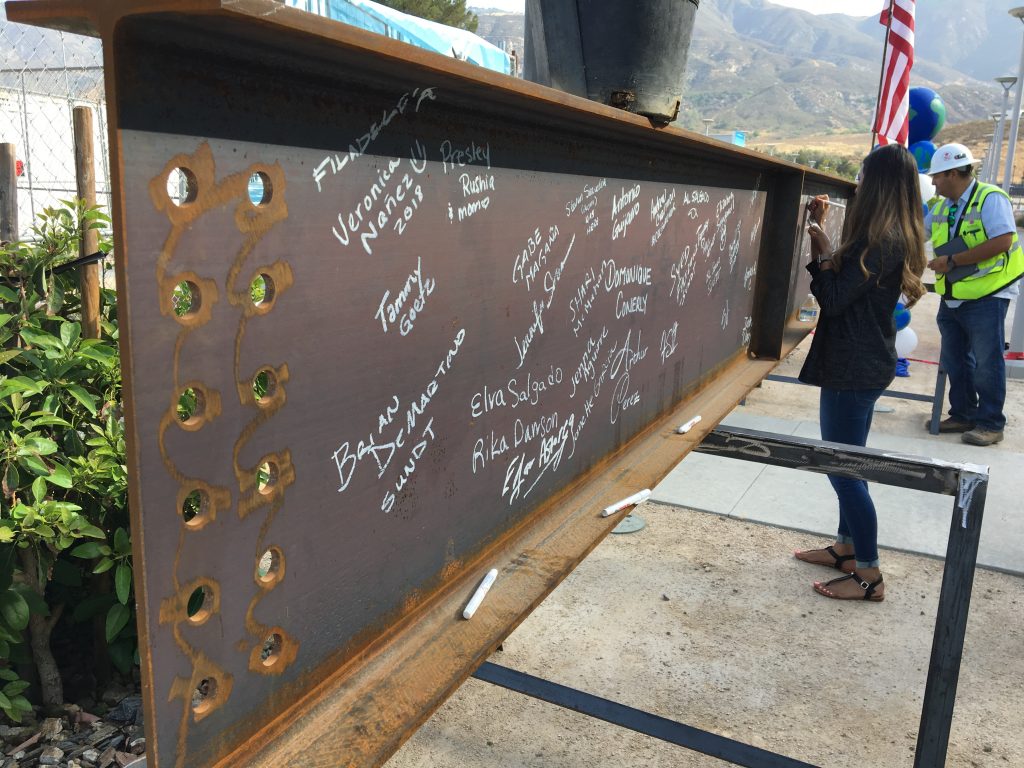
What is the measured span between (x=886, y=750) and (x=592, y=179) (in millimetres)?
2260

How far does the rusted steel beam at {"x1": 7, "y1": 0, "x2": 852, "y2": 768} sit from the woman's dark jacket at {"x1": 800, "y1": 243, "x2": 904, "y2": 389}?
72.3 inches

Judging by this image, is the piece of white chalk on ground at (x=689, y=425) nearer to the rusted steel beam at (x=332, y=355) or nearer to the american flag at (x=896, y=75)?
the rusted steel beam at (x=332, y=355)

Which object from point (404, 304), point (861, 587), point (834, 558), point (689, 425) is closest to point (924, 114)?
point (834, 558)

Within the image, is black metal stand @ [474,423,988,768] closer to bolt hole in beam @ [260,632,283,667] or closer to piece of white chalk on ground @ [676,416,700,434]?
piece of white chalk on ground @ [676,416,700,434]

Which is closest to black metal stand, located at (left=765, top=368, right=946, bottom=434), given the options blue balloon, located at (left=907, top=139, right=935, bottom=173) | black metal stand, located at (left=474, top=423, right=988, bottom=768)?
blue balloon, located at (left=907, top=139, right=935, bottom=173)

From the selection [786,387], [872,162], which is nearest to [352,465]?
[872,162]

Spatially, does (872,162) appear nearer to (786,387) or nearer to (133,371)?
(133,371)

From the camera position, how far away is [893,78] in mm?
6965

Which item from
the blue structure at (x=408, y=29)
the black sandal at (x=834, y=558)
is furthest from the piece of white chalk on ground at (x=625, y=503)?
the blue structure at (x=408, y=29)

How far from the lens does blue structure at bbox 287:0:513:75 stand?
8.99 meters

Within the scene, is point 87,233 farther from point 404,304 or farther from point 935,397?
point 935,397

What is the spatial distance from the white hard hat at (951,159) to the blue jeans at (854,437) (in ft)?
9.74

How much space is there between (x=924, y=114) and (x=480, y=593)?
29.0 ft

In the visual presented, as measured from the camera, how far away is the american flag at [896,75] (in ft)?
22.4
